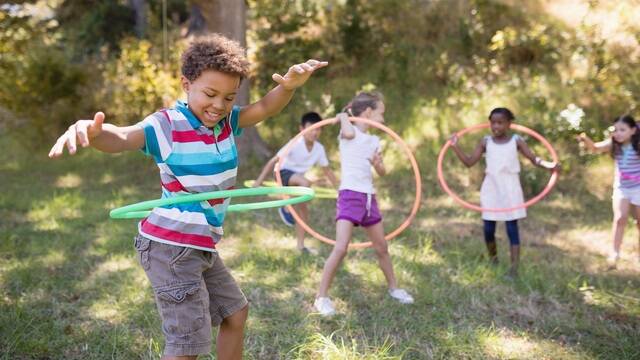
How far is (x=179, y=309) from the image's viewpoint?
2570mm

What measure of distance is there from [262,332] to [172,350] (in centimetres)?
152

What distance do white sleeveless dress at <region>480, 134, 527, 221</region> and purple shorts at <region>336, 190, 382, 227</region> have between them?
4.48 feet

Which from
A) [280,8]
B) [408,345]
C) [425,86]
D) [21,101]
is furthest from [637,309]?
[21,101]

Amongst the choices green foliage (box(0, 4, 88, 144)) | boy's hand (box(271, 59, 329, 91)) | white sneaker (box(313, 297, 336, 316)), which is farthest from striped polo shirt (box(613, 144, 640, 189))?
green foliage (box(0, 4, 88, 144))

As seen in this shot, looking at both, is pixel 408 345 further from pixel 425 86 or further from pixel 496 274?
pixel 425 86

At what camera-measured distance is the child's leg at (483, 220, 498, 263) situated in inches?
217

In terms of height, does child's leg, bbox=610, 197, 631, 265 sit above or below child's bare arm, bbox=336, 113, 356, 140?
below

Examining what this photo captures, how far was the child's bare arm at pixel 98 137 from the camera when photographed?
6.95ft

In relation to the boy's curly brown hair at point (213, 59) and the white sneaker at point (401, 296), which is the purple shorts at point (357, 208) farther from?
the boy's curly brown hair at point (213, 59)

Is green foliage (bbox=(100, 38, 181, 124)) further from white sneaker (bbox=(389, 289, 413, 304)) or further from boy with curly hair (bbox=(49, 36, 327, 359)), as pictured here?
boy with curly hair (bbox=(49, 36, 327, 359))

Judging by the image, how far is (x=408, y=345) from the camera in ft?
12.7

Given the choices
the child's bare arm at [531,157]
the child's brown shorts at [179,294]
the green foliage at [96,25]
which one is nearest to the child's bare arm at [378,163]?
the child's bare arm at [531,157]

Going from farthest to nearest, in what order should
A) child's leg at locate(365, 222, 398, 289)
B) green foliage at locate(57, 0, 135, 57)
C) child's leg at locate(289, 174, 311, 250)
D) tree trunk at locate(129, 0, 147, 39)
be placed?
tree trunk at locate(129, 0, 147, 39) < green foliage at locate(57, 0, 135, 57) < child's leg at locate(289, 174, 311, 250) < child's leg at locate(365, 222, 398, 289)

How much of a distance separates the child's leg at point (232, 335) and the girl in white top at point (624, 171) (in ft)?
12.9
